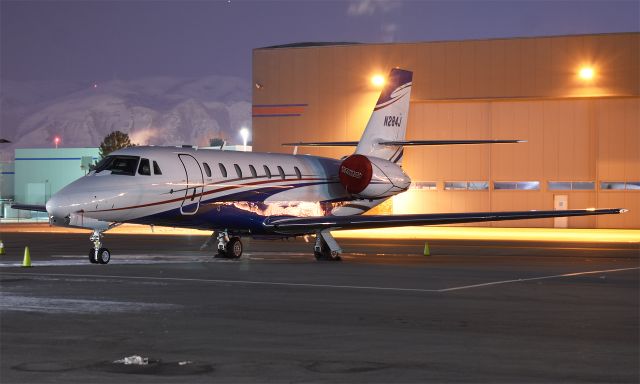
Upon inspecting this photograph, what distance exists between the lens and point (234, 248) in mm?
28703

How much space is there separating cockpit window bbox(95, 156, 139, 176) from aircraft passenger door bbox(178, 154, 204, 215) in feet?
4.99

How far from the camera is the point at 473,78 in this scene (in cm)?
5641

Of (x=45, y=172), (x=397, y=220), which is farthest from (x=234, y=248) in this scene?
(x=45, y=172)

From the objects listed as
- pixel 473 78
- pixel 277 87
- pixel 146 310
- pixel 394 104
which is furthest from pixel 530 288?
pixel 277 87

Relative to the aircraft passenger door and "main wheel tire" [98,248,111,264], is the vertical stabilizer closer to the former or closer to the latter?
the aircraft passenger door

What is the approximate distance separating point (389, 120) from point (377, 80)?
82.4 feet

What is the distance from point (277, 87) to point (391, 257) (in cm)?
3223

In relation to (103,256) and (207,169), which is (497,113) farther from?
(103,256)

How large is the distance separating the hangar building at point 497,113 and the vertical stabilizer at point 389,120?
23.5 m

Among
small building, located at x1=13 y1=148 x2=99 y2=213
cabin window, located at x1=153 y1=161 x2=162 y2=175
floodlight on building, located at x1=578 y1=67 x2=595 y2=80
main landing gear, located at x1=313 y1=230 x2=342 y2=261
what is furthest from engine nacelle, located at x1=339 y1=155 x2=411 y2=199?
small building, located at x1=13 y1=148 x2=99 y2=213

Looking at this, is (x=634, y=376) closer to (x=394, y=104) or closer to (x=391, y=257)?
(x=391, y=257)

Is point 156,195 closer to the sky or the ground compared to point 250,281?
closer to the sky

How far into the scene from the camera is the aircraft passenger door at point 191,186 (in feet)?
87.0

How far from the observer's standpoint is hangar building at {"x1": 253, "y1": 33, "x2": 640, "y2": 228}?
181 ft
